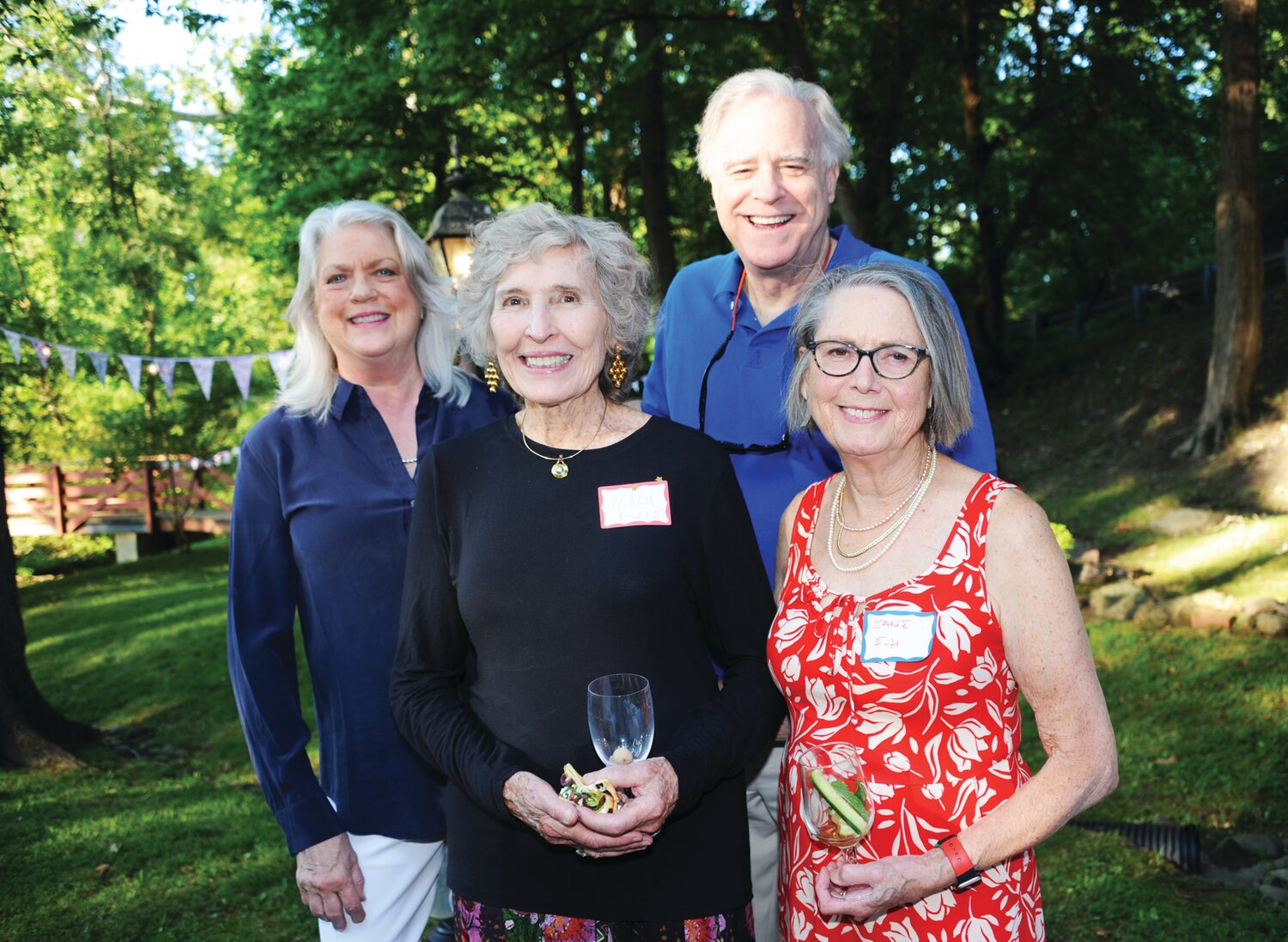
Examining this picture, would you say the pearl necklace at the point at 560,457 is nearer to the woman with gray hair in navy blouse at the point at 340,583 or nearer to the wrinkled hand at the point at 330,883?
the woman with gray hair in navy blouse at the point at 340,583

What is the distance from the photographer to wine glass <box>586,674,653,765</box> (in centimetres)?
187

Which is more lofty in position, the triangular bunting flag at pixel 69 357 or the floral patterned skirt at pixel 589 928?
the triangular bunting flag at pixel 69 357

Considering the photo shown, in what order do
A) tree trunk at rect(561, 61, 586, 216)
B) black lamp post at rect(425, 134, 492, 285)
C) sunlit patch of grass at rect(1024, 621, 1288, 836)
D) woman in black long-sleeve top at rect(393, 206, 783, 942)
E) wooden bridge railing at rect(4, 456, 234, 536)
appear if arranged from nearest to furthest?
woman in black long-sleeve top at rect(393, 206, 783, 942) → sunlit patch of grass at rect(1024, 621, 1288, 836) → black lamp post at rect(425, 134, 492, 285) → tree trunk at rect(561, 61, 586, 216) → wooden bridge railing at rect(4, 456, 234, 536)

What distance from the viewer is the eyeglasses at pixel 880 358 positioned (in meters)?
2.09

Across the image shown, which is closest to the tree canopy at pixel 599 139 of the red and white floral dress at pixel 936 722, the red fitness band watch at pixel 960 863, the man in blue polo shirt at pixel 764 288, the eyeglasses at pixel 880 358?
the man in blue polo shirt at pixel 764 288

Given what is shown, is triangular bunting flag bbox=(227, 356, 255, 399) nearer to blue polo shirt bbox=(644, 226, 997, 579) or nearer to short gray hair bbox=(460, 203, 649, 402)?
blue polo shirt bbox=(644, 226, 997, 579)

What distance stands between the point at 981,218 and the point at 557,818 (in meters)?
17.5

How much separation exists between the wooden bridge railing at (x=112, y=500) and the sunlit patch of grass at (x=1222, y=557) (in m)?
17.1

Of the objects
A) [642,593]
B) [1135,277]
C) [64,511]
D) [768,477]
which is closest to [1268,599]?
[768,477]

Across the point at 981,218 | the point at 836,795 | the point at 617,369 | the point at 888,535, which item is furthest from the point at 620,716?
the point at 981,218

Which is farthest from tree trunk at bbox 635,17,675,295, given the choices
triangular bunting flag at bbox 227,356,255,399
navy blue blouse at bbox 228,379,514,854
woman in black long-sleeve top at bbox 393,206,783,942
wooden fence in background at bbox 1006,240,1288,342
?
wooden fence in background at bbox 1006,240,1288,342

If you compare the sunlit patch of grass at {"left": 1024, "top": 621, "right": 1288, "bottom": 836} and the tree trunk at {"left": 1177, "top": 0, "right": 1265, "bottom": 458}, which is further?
the tree trunk at {"left": 1177, "top": 0, "right": 1265, "bottom": 458}

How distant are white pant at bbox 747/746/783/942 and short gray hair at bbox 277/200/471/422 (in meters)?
1.29

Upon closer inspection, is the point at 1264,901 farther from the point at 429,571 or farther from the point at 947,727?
the point at 429,571
